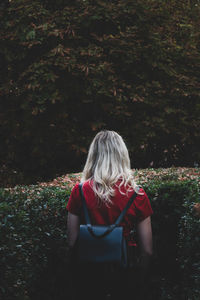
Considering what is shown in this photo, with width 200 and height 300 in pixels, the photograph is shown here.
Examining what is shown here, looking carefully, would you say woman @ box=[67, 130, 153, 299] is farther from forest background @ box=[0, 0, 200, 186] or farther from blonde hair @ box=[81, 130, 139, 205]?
forest background @ box=[0, 0, 200, 186]

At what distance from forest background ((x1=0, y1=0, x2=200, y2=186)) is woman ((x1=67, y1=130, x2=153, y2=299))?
515 centimetres

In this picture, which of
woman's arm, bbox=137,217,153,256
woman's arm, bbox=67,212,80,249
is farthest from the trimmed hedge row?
woman's arm, bbox=137,217,153,256

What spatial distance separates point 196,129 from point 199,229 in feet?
21.1

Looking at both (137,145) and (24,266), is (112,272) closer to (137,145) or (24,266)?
(24,266)

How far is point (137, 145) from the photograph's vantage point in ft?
28.7

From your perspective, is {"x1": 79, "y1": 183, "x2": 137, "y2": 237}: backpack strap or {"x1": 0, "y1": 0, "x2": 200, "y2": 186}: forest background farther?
{"x1": 0, "y1": 0, "x2": 200, "y2": 186}: forest background

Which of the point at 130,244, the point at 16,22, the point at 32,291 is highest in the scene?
the point at 16,22

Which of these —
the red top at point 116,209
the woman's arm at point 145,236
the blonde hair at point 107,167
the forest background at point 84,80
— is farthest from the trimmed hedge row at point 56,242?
the forest background at point 84,80

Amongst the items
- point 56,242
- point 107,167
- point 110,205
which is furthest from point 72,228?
point 56,242

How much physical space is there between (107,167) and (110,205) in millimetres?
264

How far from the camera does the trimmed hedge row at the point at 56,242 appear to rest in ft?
10.7

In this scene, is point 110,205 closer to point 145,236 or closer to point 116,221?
point 116,221

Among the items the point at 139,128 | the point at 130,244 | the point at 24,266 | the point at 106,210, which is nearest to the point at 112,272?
the point at 130,244

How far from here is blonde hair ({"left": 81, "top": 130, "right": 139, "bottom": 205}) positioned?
8.91ft
